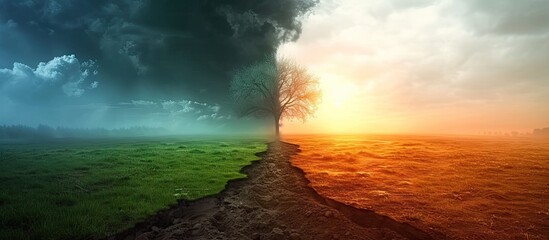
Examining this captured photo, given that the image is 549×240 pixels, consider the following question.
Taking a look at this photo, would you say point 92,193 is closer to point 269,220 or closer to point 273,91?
point 269,220

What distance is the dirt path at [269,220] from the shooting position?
969 cm

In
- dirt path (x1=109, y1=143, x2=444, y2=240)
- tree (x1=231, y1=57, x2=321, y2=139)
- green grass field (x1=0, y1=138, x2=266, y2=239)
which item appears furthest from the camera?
tree (x1=231, y1=57, x2=321, y2=139)

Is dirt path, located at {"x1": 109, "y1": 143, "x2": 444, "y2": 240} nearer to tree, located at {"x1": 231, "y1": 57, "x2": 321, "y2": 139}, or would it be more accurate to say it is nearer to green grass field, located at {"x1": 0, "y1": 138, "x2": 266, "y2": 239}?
green grass field, located at {"x1": 0, "y1": 138, "x2": 266, "y2": 239}

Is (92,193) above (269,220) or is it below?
above

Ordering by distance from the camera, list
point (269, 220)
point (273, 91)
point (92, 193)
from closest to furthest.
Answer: point (269, 220), point (92, 193), point (273, 91)

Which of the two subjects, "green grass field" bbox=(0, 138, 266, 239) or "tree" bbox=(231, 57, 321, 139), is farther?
"tree" bbox=(231, 57, 321, 139)

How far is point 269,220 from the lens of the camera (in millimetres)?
11375

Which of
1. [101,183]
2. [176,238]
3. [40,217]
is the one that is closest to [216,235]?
[176,238]

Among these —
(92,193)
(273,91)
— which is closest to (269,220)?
(92,193)

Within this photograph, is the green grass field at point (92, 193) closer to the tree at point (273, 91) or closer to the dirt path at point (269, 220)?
the dirt path at point (269, 220)

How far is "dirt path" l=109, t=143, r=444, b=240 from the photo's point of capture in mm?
9688

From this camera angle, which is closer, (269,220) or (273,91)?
(269,220)

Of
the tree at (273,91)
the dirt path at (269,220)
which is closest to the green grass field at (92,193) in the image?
the dirt path at (269,220)

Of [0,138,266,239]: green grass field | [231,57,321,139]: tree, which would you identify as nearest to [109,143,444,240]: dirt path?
[0,138,266,239]: green grass field
